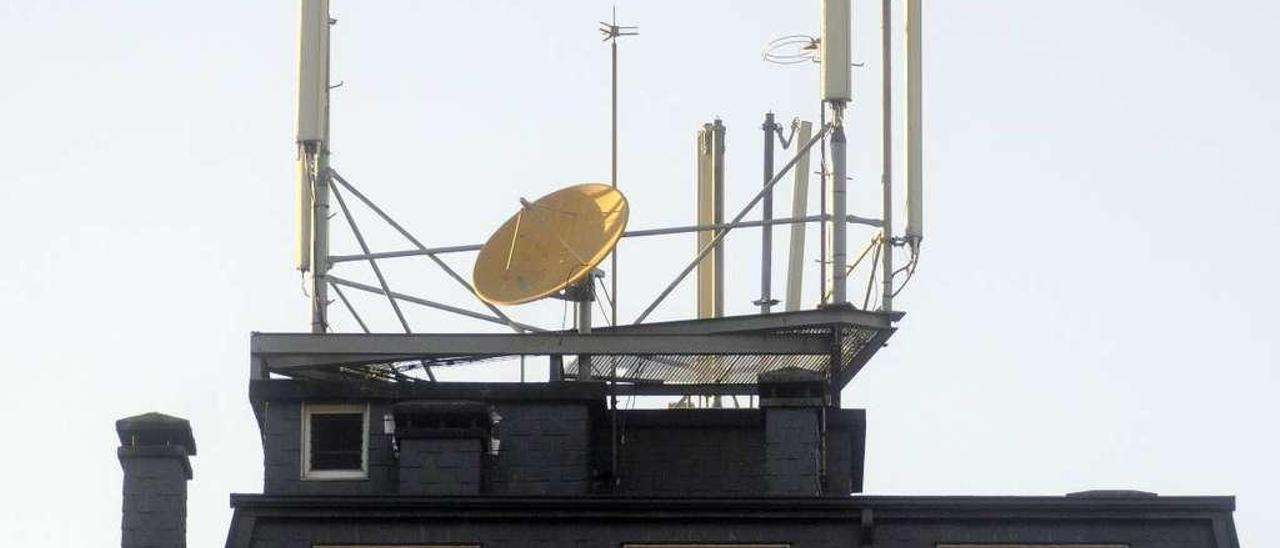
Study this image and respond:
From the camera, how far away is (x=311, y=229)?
75.7 meters

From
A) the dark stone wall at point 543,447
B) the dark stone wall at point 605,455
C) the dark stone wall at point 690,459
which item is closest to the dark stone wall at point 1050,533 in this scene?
the dark stone wall at point 605,455

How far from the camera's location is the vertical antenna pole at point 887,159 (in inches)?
2867

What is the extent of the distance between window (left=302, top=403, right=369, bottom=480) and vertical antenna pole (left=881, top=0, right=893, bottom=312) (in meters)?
9.99

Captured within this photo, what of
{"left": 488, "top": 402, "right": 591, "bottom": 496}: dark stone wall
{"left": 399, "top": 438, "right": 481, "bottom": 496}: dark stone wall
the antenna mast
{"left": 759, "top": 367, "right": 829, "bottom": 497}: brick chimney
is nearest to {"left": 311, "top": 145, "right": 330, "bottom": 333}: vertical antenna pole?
the antenna mast

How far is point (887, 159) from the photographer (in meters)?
74.2

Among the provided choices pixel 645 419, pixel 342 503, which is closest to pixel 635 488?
pixel 645 419

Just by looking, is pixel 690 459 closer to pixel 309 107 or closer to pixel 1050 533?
pixel 309 107

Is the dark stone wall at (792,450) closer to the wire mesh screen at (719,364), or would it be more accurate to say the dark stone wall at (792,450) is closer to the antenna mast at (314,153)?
the wire mesh screen at (719,364)

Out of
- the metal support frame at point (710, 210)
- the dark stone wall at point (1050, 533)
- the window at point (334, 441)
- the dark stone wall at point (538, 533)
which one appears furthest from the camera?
the metal support frame at point (710, 210)

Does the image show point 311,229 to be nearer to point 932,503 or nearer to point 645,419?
point 645,419

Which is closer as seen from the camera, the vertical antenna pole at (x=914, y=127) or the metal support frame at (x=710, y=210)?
the vertical antenna pole at (x=914, y=127)

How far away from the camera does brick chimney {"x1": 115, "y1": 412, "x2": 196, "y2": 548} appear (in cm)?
6500

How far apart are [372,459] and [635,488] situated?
232 inches

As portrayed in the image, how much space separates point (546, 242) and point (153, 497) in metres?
11.0
